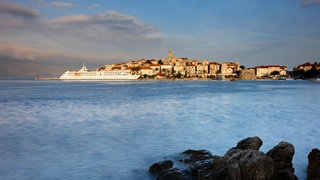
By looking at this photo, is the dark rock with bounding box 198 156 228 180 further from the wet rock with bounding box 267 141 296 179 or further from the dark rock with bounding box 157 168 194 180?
the wet rock with bounding box 267 141 296 179

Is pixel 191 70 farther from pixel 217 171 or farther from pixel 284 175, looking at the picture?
pixel 217 171

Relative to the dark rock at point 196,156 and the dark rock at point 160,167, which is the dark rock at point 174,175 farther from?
the dark rock at point 196,156

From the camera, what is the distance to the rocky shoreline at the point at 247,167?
19.8 ft

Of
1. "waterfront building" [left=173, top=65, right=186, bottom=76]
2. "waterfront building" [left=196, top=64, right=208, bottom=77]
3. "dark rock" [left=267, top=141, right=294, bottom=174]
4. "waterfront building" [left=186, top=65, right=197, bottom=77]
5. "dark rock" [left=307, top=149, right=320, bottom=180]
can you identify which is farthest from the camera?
"waterfront building" [left=196, top=64, right=208, bottom=77]

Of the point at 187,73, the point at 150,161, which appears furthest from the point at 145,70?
the point at 150,161

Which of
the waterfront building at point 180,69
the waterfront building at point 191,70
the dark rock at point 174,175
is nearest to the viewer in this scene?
the dark rock at point 174,175

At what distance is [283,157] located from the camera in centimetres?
718

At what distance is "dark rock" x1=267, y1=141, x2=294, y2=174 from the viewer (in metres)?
6.97

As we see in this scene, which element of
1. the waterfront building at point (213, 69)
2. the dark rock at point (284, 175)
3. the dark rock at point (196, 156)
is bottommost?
the dark rock at point (196, 156)

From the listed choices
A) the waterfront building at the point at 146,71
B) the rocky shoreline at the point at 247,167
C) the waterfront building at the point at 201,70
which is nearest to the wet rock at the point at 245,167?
the rocky shoreline at the point at 247,167

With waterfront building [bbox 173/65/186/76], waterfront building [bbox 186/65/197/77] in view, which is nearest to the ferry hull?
waterfront building [bbox 173/65/186/76]

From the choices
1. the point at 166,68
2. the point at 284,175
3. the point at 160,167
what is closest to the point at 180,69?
the point at 166,68

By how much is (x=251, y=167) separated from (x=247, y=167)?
8 centimetres

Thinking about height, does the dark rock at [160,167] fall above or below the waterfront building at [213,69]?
below
